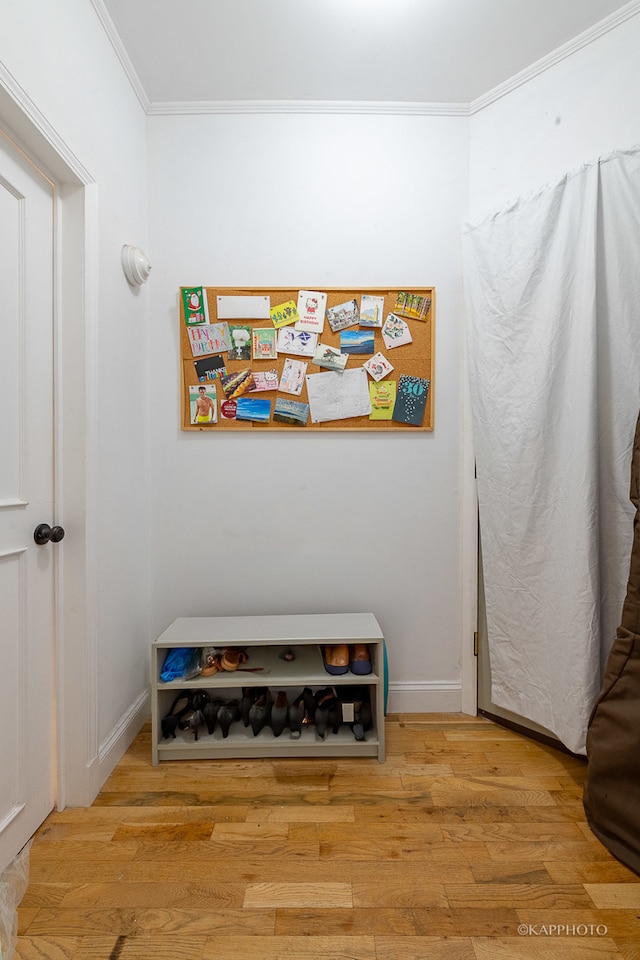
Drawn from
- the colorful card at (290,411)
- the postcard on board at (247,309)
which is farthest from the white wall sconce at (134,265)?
the colorful card at (290,411)

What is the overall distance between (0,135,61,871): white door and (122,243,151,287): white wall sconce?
1.18 feet

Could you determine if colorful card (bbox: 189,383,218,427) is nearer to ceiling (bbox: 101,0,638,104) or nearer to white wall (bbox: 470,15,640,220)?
ceiling (bbox: 101,0,638,104)

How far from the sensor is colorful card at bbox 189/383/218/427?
2.19 metres

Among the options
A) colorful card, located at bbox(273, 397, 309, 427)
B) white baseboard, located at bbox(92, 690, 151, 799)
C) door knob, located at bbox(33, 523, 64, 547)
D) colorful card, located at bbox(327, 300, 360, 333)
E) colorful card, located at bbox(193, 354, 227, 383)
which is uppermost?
colorful card, located at bbox(327, 300, 360, 333)

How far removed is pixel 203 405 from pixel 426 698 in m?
1.56

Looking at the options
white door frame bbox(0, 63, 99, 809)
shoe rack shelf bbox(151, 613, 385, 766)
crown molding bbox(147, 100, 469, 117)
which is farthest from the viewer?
crown molding bbox(147, 100, 469, 117)

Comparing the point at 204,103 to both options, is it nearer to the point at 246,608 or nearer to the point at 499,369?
the point at 499,369

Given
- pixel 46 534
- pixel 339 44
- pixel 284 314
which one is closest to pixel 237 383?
pixel 284 314

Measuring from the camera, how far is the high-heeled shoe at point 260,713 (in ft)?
6.24

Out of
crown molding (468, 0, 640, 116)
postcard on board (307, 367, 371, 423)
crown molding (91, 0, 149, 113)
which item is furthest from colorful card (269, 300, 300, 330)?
crown molding (468, 0, 640, 116)

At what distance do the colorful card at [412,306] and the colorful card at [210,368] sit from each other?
0.76 meters

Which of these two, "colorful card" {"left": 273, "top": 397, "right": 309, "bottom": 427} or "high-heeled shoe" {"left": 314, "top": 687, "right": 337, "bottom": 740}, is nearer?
"high-heeled shoe" {"left": 314, "top": 687, "right": 337, "bottom": 740}

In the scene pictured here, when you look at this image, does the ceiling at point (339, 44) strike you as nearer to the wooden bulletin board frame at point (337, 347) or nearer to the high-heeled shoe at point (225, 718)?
the wooden bulletin board frame at point (337, 347)

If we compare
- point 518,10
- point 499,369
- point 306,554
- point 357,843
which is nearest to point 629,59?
point 518,10
